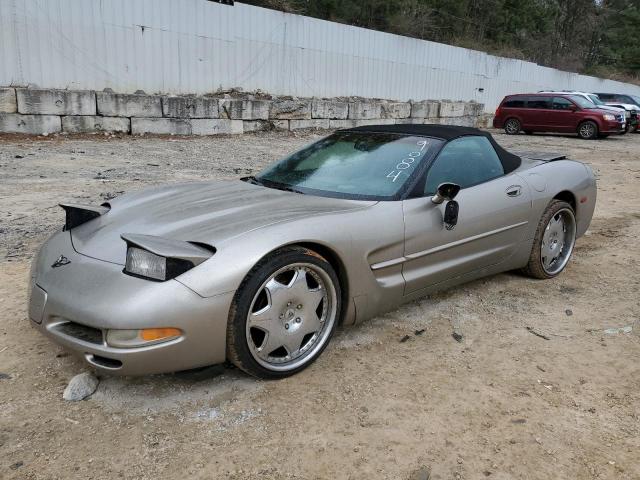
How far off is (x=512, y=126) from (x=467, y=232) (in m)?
18.2

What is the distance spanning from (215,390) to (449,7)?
105 ft

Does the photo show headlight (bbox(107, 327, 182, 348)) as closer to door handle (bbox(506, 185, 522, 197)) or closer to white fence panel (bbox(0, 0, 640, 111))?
door handle (bbox(506, 185, 522, 197))

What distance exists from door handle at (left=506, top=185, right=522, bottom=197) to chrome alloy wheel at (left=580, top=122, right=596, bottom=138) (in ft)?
56.9

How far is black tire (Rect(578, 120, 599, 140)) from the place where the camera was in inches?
738

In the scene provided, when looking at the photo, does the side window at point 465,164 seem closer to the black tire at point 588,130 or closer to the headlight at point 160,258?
the headlight at point 160,258

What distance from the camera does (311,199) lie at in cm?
307

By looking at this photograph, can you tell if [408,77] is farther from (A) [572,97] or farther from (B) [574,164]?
(B) [574,164]

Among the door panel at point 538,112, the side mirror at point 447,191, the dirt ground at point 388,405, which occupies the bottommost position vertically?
the dirt ground at point 388,405

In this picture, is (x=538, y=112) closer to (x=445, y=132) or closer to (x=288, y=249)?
(x=445, y=132)

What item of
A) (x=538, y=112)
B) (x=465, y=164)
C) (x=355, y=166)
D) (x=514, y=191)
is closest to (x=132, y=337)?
(x=355, y=166)

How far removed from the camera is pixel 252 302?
8.03ft

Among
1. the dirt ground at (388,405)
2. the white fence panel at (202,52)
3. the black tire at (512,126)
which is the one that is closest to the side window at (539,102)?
the black tire at (512,126)

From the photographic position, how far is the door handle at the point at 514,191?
3799 millimetres

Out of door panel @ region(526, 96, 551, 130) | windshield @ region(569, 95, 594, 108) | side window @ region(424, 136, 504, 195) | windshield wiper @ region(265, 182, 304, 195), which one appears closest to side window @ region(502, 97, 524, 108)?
door panel @ region(526, 96, 551, 130)
